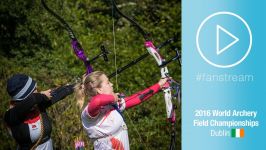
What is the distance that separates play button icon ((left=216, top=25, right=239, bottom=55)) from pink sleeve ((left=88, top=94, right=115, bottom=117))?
76cm

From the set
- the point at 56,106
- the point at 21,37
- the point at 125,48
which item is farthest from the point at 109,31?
the point at 56,106

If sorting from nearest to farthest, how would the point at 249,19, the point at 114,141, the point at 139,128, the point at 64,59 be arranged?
the point at 249,19 → the point at 114,141 → the point at 139,128 → the point at 64,59

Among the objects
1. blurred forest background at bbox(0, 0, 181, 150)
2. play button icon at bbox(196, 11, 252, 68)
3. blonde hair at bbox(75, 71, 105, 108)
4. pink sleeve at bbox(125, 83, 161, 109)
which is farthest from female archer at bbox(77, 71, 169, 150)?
blurred forest background at bbox(0, 0, 181, 150)

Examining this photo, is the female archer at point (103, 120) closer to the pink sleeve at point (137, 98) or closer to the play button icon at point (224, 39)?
the pink sleeve at point (137, 98)

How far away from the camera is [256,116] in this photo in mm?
3945

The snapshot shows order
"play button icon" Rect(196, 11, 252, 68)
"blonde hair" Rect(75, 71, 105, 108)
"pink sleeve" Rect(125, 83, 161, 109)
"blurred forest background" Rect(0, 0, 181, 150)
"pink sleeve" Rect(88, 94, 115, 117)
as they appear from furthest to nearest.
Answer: "blurred forest background" Rect(0, 0, 181, 150) → "pink sleeve" Rect(125, 83, 161, 109) → "blonde hair" Rect(75, 71, 105, 108) → "pink sleeve" Rect(88, 94, 115, 117) → "play button icon" Rect(196, 11, 252, 68)

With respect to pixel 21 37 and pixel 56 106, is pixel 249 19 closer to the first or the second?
pixel 56 106

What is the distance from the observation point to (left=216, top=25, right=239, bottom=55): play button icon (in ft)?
13.0

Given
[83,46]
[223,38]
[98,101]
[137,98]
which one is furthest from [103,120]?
[83,46]

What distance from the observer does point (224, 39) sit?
3.97m

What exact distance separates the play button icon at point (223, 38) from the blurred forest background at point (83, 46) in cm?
199

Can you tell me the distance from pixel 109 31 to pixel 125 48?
57 centimetres

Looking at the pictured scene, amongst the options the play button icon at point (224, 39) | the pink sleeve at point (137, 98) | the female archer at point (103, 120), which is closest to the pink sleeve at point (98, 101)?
the female archer at point (103, 120)

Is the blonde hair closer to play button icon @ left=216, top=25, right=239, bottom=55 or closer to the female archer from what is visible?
the female archer
